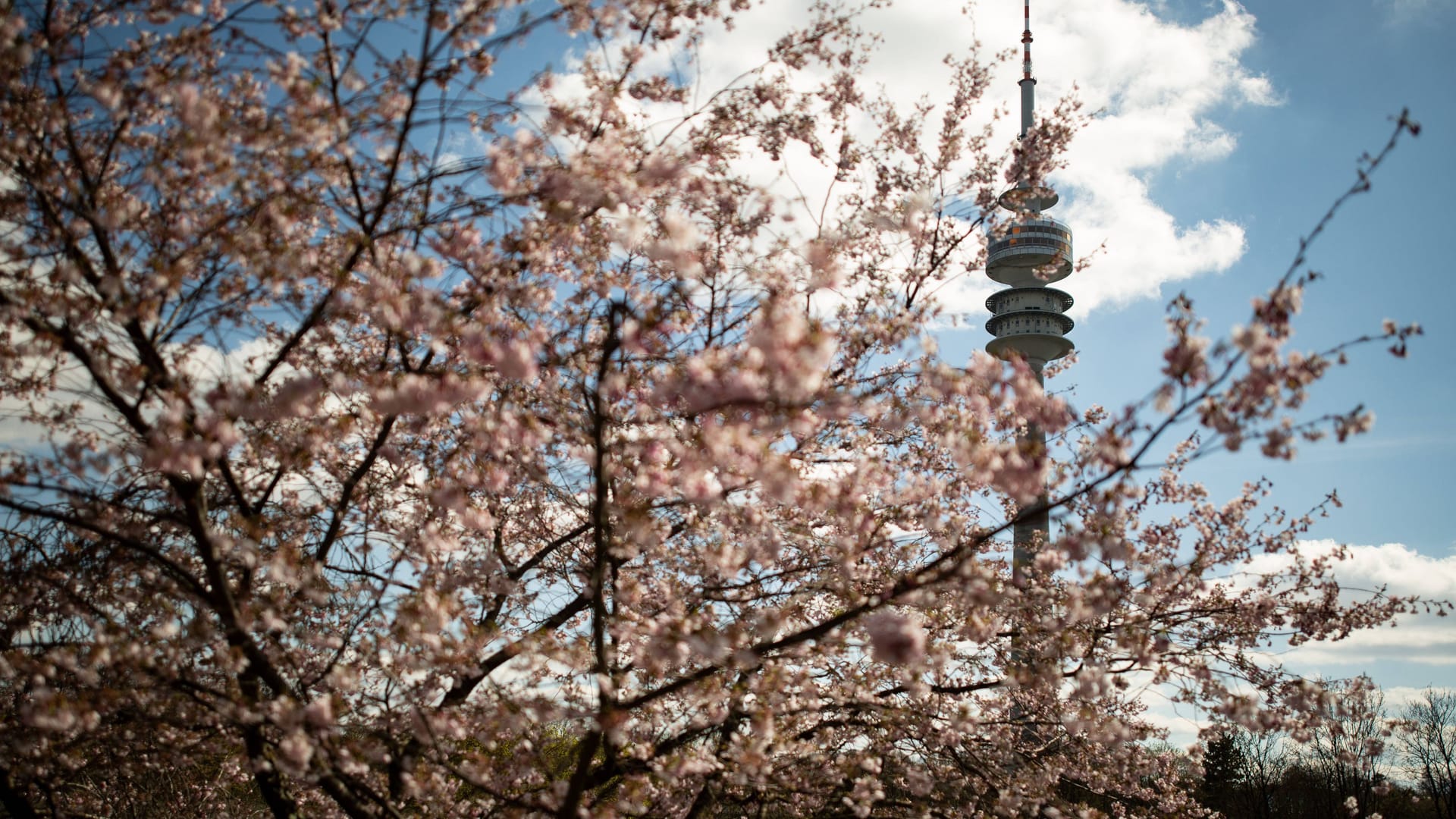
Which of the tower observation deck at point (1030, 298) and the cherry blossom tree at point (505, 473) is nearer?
the cherry blossom tree at point (505, 473)

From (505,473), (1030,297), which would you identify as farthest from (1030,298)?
(505,473)

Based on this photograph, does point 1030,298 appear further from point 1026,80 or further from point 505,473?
point 505,473

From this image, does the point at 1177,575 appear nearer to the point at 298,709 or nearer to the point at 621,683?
the point at 621,683

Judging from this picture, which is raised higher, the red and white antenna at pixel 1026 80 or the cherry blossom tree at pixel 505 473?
the red and white antenna at pixel 1026 80

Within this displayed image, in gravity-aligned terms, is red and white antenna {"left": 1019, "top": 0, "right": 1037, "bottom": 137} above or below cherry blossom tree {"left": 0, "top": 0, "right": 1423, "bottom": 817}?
above

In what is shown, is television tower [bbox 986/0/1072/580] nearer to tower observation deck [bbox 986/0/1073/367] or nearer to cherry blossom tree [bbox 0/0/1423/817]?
tower observation deck [bbox 986/0/1073/367]

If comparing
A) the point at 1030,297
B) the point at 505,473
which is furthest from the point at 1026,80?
the point at 505,473

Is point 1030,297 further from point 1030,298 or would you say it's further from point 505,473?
point 505,473

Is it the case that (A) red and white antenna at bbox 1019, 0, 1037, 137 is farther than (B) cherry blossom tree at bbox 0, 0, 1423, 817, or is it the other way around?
(A) red and white antenna at bbox 1019, 0, 1037, 137

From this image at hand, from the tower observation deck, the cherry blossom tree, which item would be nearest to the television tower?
the tower observation deck

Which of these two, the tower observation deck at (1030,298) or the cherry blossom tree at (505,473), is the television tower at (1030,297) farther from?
the cherry blossom tree at (505,473)

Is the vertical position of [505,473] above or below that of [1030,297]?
below

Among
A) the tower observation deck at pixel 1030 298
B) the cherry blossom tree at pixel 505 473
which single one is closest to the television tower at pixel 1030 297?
the tower observation deck at pixel 1030 298

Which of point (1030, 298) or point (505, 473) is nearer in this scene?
point (505, 473)
